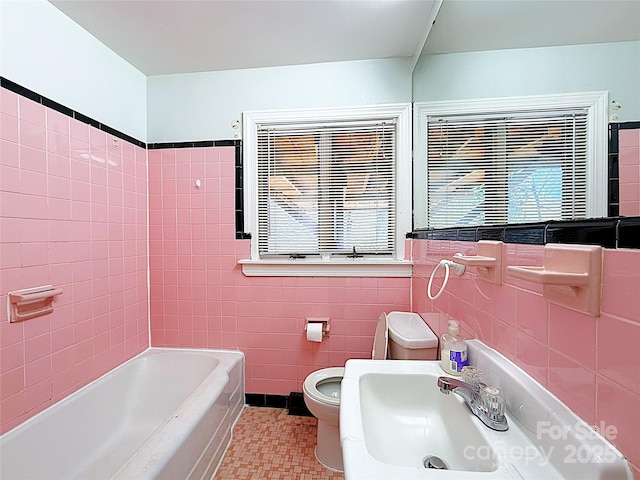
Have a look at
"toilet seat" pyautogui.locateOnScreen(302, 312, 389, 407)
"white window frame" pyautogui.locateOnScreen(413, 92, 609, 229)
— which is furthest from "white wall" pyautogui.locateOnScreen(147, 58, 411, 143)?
"toilet seat" pyautogui.locateOnScreen(302, 312, 389, 407)

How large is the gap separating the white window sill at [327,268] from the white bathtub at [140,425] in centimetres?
63

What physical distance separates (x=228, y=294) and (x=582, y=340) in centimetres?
193

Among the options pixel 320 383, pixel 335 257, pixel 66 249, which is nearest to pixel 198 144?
pixel 66 249

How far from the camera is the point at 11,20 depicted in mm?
1293

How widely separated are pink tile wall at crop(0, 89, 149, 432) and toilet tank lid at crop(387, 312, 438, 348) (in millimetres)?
1683

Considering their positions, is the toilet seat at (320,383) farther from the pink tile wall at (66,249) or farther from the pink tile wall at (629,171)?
the pink tile wall at (629,171)

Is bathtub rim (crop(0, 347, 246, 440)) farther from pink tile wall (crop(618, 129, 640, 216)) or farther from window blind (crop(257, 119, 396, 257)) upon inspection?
pink tile wall (crop(618, 129, 640, 216))

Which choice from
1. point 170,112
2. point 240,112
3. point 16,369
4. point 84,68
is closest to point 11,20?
point 84,68

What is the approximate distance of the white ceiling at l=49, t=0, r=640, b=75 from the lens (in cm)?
127

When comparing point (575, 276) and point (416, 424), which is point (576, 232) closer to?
point (575, 276)

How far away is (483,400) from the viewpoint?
74 cm

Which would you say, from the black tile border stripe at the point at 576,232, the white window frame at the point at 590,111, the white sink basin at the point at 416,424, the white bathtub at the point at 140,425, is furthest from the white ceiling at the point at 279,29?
the white bathtub at the point at 140,425

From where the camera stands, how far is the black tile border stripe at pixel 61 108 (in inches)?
50.5

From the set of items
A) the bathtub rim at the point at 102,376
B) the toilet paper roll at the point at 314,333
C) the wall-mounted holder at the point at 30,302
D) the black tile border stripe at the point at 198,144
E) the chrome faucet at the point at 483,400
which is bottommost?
the bathtub rim at the point at 102,376
